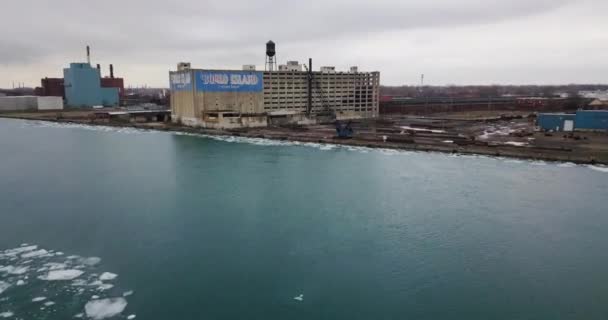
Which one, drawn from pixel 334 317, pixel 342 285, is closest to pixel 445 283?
pixel 342 285

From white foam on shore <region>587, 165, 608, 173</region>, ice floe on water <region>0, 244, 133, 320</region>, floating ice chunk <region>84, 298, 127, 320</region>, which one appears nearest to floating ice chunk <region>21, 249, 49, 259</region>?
ice floe on water <region>0, 244, 133, 320</region>

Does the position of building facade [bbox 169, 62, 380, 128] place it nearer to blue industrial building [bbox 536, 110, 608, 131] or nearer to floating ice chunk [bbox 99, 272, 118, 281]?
blue industrial building [bbox 536, 110, 608, 131]

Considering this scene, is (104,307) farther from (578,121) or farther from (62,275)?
(578,121)

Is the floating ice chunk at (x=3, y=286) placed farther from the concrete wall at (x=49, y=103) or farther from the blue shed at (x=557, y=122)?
the concrete wall at (x=49, y=103)

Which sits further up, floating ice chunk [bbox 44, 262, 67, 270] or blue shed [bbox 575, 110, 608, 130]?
blue shed [bbox 575, 110, 608, 130]

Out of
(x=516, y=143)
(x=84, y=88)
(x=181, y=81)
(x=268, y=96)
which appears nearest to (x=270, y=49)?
(x=268, y=96)

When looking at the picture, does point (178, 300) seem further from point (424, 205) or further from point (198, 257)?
point (424, 205)
